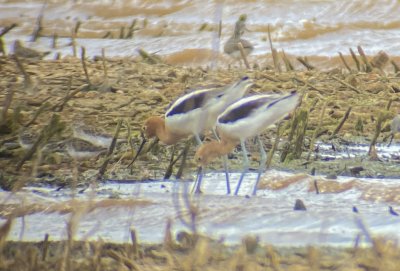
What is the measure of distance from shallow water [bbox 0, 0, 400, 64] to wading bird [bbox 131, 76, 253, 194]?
19.6ft

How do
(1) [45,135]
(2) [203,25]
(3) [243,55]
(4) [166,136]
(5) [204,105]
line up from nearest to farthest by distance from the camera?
(5) [204,105] → (1) [45,135] → (4) [166,136] → (3) [243,55] → (2) [203,25]

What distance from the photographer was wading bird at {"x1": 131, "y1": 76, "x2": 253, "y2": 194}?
5367mm

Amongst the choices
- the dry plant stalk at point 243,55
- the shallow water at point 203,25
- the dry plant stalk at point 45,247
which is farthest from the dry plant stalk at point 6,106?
the shallow water at point 203,25

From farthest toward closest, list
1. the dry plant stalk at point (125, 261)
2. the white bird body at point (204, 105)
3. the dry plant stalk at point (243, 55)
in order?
the dry plant stalk at point (243, 55), the white bird body at point (204, 105), the dry plant stalk at point (125, 261)

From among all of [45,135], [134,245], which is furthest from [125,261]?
[45,135]

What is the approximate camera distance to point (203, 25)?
46.4 feet

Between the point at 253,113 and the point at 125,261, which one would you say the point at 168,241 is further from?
the point at 253,113

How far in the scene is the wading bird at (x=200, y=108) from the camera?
17.6ft

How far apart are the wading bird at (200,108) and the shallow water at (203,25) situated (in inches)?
235

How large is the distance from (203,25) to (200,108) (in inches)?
346

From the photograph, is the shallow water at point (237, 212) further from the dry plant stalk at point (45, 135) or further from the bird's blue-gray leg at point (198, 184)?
the dry plant stalk at point (45, 135)

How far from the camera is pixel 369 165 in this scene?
627 centimetres

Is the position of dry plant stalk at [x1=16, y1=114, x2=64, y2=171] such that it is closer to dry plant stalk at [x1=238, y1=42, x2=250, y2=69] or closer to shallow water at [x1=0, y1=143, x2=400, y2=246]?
shallow water at [x1=0, y1=143, x2=400, y2=246]

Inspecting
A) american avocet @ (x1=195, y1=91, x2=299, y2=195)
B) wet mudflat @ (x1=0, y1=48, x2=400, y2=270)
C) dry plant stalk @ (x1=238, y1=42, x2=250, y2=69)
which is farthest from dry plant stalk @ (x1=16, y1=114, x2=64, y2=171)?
dry plant stalk @ (x1=238, y1=42, x2=250, y2=69)
